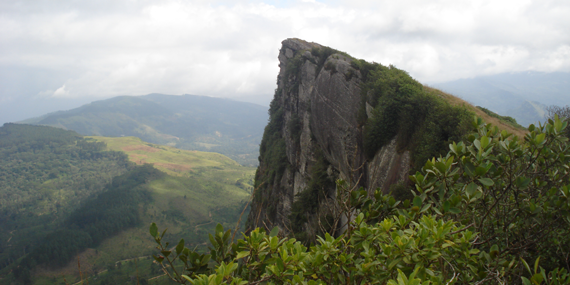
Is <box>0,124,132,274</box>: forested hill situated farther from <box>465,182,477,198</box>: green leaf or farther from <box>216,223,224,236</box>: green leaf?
<box>465,182,477,198</box>: green leaf

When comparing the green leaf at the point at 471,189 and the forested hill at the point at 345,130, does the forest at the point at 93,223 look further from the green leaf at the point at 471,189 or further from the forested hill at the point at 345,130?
the green leaf at the point at 471,189

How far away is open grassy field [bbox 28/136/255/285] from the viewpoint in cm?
8944

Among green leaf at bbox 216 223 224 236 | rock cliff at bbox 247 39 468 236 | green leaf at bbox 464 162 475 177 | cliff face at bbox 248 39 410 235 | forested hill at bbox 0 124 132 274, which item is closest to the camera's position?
green leaf at bbox 216 223 224 236

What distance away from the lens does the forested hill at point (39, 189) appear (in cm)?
11456

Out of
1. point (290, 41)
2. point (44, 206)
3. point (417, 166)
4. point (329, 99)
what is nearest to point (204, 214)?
point (44, 206)

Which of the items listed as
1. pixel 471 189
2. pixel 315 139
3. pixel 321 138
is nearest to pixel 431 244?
pixel 471 189

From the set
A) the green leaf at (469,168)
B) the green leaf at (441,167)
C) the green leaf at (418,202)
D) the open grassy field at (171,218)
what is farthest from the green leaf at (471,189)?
the open grassy field at (171,218)

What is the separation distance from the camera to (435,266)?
389 centimetres

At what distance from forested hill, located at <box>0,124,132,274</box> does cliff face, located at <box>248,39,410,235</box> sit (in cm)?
11550

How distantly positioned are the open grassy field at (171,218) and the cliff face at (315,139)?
37.8 metres

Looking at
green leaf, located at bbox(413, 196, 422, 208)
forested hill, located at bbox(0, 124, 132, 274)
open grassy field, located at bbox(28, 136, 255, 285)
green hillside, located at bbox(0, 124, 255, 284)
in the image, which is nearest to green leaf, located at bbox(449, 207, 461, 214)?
green leaf, located at bbox(413, 196, 422, 208)

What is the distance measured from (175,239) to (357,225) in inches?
4464

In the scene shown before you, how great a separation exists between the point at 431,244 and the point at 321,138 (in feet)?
81.1

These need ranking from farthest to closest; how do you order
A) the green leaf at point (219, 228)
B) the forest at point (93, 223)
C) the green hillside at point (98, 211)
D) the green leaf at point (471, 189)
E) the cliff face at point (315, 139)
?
the green hillside at point (98, 211) < the forest at point (93, 223) < the cliff face at point (315, 139) < the green leaf at point (471, 189) < the green leaf at point (219, 228)
